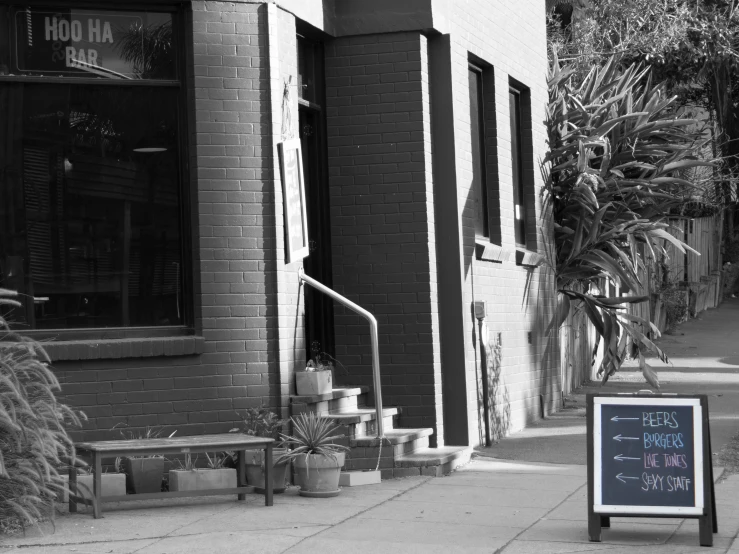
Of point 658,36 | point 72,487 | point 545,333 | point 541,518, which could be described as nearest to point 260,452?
point 72,487

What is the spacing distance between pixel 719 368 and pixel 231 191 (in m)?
11.9

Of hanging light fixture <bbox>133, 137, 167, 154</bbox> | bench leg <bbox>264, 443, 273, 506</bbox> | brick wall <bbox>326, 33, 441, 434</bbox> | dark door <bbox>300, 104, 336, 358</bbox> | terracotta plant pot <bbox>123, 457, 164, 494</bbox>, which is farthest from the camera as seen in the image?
dark door <bbox>300, 104, 336, 358</bbox>

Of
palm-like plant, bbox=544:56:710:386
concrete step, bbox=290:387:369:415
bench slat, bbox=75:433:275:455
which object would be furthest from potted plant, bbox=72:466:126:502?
palm-like plant, bbox=544:56:710:386

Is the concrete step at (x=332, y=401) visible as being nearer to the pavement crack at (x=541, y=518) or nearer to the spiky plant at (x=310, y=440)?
the spiky plant at (x=310, y=440)

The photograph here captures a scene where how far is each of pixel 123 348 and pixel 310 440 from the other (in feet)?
4.99

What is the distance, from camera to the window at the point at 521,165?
12.8 m

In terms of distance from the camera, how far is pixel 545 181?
13.2m

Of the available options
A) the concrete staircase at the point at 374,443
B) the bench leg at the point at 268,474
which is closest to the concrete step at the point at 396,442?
the concrete staircase at the point at 374,443

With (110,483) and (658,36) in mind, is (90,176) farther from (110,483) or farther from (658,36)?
(658,36)

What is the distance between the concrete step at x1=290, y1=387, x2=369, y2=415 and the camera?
346 inches

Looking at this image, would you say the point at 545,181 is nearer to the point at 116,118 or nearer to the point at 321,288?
the point at 321,288

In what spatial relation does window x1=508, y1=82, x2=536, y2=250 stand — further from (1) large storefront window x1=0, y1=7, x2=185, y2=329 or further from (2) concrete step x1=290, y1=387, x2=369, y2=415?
(1) large storefront window x1=0, y1=7, x2=185, y2=329

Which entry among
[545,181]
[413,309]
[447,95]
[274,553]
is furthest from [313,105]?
[274,553]

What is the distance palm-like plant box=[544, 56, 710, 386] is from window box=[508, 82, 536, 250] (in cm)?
43
